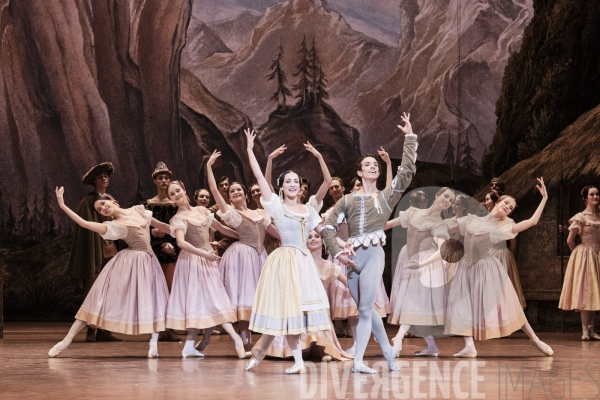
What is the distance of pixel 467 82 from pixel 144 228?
249 inches

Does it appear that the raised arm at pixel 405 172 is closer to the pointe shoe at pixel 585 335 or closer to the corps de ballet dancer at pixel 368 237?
the corps de ballet dancer at pixel 368 237

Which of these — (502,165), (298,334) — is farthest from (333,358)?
(502,165)

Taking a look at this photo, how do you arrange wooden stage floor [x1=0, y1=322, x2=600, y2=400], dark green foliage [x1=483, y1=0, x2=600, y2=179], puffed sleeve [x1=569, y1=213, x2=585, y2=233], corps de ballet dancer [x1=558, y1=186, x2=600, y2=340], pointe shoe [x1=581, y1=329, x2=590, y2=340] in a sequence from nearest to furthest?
wooden stage floor [x1=0, y1=322, x2=600, y2=400], pointe shoe [x1=581, y1=329, x2=590, y2=340], corps de ballet dancer [x1=558, y1=186, x2=600, y2=340], puffed sleeve [x1=569, y1=213, x2=585, y2=233], dark green foliage [x1=483, y1=0, x2=600, y2=179]

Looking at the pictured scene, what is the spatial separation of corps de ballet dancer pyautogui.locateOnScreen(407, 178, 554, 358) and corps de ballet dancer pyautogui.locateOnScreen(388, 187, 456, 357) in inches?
3.9

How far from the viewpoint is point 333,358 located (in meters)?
6.74

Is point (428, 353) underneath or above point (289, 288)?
underneath

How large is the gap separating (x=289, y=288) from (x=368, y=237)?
1.99ft

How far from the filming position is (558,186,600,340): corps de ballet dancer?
884 cm

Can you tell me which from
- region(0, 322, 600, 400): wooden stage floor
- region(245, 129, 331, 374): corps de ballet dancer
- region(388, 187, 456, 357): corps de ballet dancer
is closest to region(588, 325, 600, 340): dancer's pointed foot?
region(0, 322, 600, 400): wooden stage floor

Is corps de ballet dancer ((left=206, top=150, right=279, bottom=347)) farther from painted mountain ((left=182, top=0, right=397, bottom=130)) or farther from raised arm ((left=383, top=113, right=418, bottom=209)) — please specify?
painted mountain ((left=182, top=0, right=397, bottom=130))

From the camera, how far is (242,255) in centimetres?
739

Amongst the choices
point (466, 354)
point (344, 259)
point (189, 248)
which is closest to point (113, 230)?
point (189, 248)

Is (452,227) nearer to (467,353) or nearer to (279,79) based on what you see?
(467,353)

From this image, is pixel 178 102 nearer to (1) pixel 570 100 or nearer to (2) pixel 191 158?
(2) pixel 191 158
